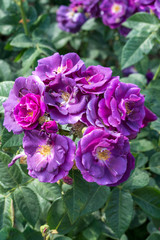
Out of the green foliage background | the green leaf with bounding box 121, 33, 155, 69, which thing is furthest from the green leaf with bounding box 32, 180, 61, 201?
the green leaf with bounding box 121, 33, 155, 69

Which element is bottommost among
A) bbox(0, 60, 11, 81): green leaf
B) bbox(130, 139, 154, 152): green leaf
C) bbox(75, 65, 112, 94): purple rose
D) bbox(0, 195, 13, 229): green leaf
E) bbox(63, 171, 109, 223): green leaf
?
bbox(130, 139, 154, 152): green leaf

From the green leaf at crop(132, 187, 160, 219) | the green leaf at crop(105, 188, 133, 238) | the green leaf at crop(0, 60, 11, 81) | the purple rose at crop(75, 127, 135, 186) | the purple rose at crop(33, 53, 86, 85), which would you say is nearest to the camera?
the purple rose at crop(75, 127, 135, 186)

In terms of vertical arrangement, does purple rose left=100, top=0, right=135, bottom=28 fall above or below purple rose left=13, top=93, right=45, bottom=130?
below

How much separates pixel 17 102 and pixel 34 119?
0.13 m

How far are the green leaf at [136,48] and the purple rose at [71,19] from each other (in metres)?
0.78

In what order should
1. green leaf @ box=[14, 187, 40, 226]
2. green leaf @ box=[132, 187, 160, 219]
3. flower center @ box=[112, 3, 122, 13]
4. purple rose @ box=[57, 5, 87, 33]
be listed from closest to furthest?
green leaf @ box=[14, 187, 40, 226] → green leaf @ box=[132, 187, 160, 219] → flower center @ box=[112, 3, 122, 13] → purple rose @ box=[57, 5, 87, 33]

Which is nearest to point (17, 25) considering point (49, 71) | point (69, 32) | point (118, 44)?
point (69, 32)

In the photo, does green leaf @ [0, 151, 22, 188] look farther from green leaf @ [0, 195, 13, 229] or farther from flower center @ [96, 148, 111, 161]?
flower center @ [96, 148, 111, 161]

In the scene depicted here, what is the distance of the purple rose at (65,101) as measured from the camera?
1028 millimetres

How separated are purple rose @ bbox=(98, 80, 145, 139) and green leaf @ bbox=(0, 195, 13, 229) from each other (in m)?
0.57

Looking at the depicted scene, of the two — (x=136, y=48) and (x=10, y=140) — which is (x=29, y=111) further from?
(x=136, y=48)

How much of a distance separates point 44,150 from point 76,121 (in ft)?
0.49

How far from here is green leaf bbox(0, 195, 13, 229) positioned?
1.25 metres

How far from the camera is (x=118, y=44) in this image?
8.08 ft
